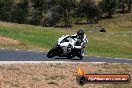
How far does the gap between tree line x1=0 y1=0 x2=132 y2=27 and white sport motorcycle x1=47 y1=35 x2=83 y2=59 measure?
285 feet

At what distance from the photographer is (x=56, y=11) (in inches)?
5463

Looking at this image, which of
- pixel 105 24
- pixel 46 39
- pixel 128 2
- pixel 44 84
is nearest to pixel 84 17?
pixel 105 24

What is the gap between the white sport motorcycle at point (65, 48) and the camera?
2547cm

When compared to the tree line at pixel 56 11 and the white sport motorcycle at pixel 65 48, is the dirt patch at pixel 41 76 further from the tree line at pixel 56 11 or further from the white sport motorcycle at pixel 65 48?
the tree line at pixel 56 11

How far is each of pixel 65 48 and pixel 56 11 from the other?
113777 millimetres

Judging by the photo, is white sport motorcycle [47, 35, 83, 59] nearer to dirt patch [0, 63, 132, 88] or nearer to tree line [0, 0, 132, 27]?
dirt patch [0, 63, 132, 88]

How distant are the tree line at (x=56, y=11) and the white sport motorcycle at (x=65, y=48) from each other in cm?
8700

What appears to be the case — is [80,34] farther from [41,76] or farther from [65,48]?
[41,76]

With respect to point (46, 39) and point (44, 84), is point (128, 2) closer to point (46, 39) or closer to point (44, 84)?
point (46, 39)

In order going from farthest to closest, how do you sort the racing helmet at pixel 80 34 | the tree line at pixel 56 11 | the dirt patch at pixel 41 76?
the tree line at pixel 56 11, the racing helmet at pixel 80 34, the dirt patch at pixel 41 76

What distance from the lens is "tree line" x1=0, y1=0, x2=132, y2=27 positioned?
4707 inches

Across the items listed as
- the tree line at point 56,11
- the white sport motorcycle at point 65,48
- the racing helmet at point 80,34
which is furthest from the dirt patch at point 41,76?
the tree line at point 56,11

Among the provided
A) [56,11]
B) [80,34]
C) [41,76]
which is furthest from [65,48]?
[56,11]

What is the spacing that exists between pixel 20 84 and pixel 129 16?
136 metres
